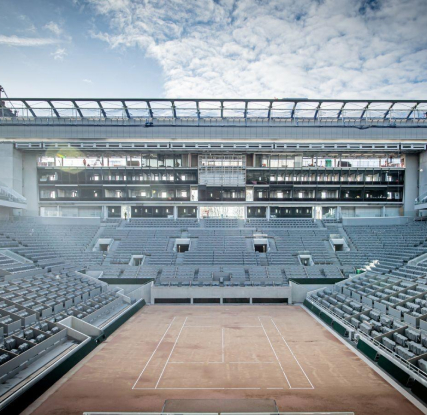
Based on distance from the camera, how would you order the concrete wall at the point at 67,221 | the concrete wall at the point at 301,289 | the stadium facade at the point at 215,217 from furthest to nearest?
the concrete wall at the point at 67,221, the concrete wall at the point at 301,289, the stadium facade at the point at 215,217

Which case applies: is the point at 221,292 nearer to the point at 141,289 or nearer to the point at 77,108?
the point at 141,289

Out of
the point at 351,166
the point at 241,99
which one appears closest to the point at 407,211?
the point at 351,166

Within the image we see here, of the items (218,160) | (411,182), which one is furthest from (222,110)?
(411,182)

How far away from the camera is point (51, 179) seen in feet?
159

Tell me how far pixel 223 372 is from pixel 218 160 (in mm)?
35902

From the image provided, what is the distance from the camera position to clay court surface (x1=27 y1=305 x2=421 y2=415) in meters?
13.5

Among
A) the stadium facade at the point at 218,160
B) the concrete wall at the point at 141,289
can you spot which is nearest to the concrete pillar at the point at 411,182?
the stadium facade at the point at 218,160

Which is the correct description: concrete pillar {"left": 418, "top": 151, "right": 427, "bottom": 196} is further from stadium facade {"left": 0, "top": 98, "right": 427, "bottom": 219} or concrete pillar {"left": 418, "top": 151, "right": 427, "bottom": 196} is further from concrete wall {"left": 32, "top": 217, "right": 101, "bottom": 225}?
concrete wall {"left": 32, "top": 217, "right": 101, "bottom": 225}

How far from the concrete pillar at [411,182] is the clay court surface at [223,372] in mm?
31795

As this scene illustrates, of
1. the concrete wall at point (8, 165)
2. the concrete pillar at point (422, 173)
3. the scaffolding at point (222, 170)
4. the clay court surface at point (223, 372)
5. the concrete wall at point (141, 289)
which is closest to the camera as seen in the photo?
the clay court surface at point (223, 372)

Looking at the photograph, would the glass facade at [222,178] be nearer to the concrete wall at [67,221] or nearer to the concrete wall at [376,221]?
the concrete wall at [376,221]

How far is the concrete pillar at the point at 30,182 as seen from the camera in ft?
158

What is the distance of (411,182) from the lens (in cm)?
4819

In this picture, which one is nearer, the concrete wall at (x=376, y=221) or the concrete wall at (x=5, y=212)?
the concrete wall at (x=5, y=212)
